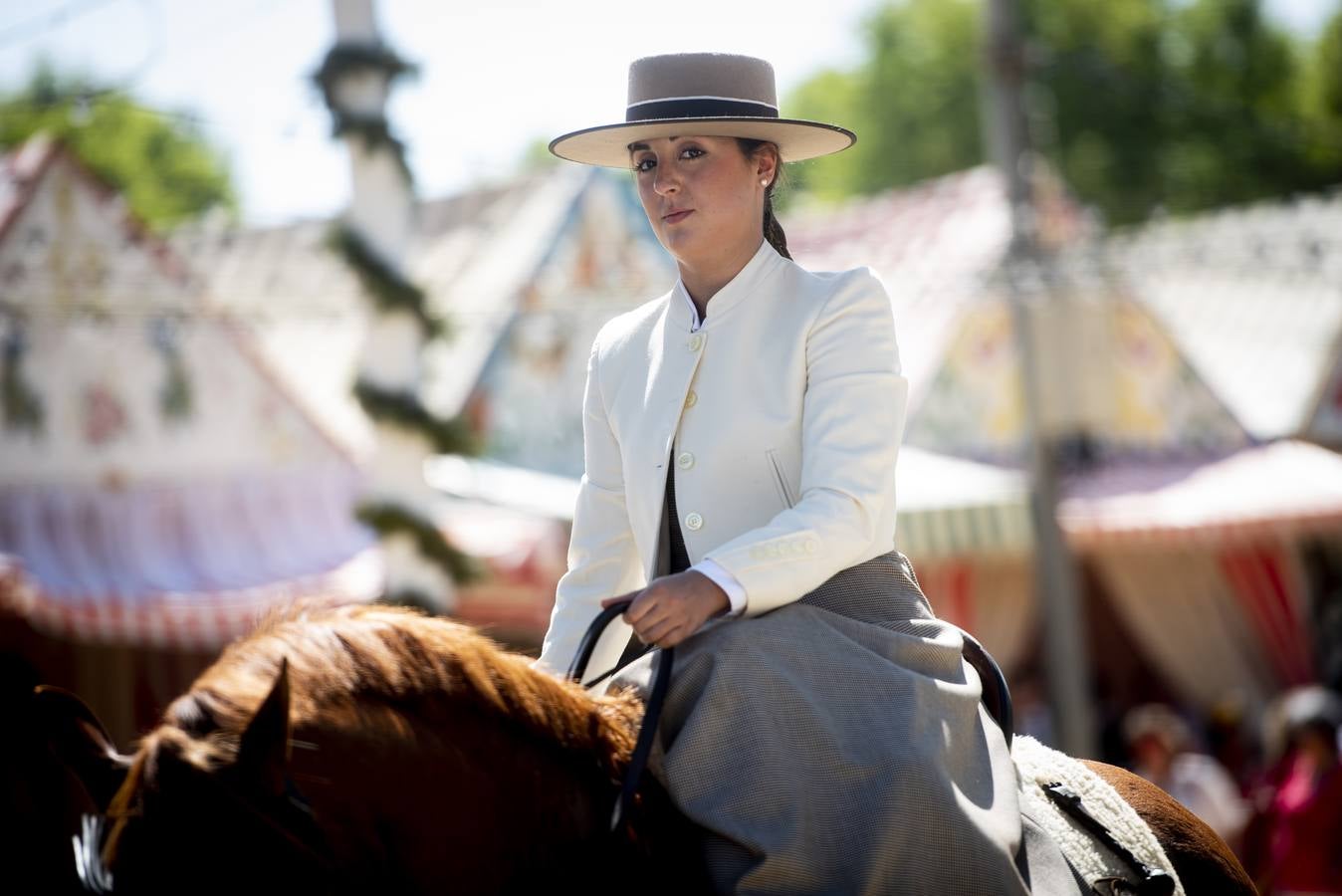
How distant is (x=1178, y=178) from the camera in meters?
31.8

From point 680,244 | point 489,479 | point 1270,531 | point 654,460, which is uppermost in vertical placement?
point 680,244

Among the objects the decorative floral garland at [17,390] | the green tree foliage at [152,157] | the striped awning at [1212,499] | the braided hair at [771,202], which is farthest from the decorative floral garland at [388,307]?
the green tree foliage at [152,157]

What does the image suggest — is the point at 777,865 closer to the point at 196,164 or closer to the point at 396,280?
the point at 396,280

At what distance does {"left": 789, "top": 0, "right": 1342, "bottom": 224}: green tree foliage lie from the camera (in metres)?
32.0

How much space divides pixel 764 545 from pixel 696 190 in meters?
0.65

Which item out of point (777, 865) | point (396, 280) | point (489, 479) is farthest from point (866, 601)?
point (489, 479)

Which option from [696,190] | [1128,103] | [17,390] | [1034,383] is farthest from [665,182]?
[1128,103]

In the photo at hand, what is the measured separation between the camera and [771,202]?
2.93 m

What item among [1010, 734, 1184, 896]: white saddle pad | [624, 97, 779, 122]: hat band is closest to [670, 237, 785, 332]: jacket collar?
[624, 97, 779, 122]: hat band

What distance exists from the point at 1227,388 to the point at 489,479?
6775 mm

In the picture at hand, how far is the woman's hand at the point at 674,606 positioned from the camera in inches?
92.4

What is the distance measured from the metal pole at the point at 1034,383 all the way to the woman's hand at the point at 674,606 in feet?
24.9

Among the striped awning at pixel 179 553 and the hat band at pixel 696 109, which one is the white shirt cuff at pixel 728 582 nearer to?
the hat band at pixel 696 109

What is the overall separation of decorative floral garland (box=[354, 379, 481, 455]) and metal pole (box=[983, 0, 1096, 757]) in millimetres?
3856
